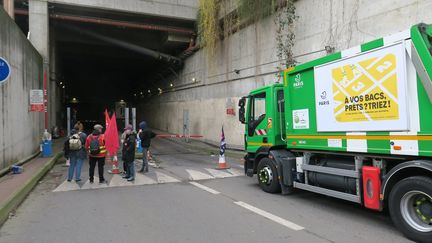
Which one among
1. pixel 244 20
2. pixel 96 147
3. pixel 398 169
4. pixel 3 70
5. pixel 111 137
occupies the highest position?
pixel 244 20

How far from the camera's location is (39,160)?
14234mm

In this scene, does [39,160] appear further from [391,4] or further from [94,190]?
[391,4]

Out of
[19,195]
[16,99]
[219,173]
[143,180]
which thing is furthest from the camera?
[16,99]

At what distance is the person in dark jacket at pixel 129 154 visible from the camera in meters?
10.6

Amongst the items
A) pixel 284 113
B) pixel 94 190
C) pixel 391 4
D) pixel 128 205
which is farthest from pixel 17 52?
pixel 391 4

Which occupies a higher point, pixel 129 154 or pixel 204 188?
pixel 129 154

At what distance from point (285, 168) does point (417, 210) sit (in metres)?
3.14

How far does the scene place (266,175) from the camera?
28.5 feet

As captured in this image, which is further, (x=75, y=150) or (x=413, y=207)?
A: (x=75, y=150)

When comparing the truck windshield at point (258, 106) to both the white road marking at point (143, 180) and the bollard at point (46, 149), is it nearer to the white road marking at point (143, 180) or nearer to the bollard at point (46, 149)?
the white road marking at point (143, 180)

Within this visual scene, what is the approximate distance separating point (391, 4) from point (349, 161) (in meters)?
7.04

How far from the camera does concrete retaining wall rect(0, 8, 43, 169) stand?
35.5 ft

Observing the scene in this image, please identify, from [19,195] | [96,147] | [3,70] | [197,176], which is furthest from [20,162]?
[197,176]

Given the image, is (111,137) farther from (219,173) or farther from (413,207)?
(413,207)
